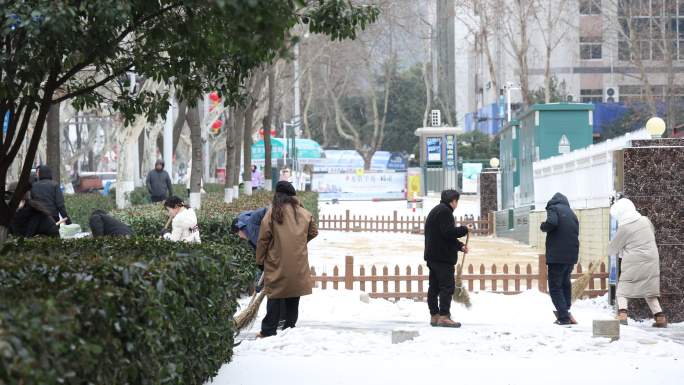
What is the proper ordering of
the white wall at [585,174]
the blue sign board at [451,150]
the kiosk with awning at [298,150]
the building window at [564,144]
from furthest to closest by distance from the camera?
the kiosk with awning at [298,150], the blue sign board at [451,150], the building window at [564,144], the white wall at [585,174]

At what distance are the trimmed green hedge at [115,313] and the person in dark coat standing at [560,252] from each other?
17.0 ft

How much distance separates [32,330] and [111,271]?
1.75 meters

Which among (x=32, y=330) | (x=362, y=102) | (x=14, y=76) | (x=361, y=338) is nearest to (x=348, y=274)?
(x=361, y=338)

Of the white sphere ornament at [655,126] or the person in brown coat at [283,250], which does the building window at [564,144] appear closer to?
the white sphere ornament at [655,126]

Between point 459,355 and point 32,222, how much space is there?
4.72 metres

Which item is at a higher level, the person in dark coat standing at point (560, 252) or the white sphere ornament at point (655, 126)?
the white sphere ornament at point (655, 126)

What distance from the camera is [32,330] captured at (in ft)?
14.6

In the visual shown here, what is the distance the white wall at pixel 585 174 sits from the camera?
59.7 feet

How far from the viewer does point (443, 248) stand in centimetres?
1287

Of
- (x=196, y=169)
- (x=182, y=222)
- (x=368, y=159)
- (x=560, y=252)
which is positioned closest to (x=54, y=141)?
(x=196, y=169)

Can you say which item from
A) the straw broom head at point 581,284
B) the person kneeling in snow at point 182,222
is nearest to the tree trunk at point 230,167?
the straw broom head at point 581,284

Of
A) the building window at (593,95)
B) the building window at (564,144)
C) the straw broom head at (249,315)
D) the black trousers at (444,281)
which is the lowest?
the straw broom head at (249,315)

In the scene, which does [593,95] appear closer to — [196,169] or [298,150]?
[298,150]

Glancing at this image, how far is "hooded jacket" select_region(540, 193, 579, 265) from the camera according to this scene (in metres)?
13.3
